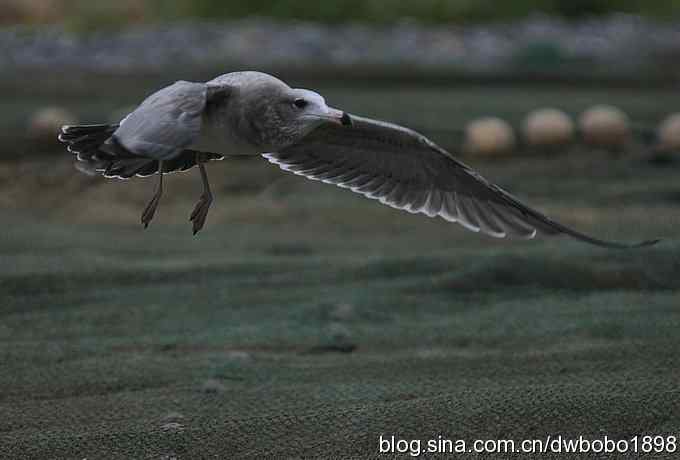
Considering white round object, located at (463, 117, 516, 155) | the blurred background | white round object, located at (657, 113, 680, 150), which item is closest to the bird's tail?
the blurred background

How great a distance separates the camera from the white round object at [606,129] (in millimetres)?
8484

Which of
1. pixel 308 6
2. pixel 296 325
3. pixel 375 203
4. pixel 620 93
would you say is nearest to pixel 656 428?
pixel 296 325

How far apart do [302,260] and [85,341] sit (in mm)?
1438

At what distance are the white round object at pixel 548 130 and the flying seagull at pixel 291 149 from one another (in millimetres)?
4738

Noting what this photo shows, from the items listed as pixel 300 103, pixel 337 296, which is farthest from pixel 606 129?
pixel 300 103

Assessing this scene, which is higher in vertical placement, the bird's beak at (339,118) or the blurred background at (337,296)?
the bird's beak at (339,118)

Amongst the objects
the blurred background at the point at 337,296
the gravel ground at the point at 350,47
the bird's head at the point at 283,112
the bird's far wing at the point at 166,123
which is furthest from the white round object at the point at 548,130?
the bird's far wing at the point at 166,123

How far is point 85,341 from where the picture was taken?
4180 millimetres

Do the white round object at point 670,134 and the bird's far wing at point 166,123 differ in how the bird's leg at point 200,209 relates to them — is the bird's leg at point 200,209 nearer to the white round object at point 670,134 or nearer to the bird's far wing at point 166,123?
the bird's far wing at point 166,123

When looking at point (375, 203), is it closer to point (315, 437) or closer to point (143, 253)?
point (143, 253)

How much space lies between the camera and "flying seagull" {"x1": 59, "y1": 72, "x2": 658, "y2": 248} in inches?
120

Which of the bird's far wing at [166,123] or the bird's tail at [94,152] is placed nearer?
the bird's far wing at [166,123]

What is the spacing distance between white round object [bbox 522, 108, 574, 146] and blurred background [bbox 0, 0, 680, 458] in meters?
0.02

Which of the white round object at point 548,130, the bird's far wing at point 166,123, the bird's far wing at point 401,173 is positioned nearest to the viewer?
the bird's far wing at point 166,123
